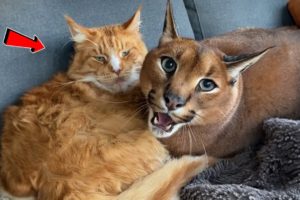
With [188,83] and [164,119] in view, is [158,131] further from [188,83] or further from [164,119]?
A: [188,83]

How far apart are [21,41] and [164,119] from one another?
0.60 m

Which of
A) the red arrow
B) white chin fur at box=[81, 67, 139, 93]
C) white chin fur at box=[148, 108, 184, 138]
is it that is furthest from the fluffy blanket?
the red arrow

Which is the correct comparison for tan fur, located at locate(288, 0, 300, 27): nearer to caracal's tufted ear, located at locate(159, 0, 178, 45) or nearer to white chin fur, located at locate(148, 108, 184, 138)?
caracal's tufted ear, located at locate(159, 0, 178, 45)

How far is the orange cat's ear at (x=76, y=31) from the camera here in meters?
1.40

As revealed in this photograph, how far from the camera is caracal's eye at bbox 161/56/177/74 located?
3.87 ft

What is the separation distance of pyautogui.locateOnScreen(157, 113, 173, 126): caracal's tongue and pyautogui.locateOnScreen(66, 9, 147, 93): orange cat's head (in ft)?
0.87

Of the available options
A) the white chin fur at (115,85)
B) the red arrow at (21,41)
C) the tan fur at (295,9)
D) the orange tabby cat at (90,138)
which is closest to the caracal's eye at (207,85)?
the orange tabby cat at (90,138)

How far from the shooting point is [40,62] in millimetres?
1445

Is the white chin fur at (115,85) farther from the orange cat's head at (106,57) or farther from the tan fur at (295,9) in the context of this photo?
the tan fur at (295,9)

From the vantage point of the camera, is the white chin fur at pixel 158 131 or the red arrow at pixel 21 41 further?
the red arrow at pixel 21 41

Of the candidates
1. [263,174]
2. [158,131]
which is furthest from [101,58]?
[263,174]

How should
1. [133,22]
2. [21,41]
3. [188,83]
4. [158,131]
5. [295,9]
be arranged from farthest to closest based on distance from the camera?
[295,9], [133,22], [21,41], [158,131], [188,83]

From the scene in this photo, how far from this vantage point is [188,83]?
114 centimetres

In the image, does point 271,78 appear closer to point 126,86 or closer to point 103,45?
point 126,86
